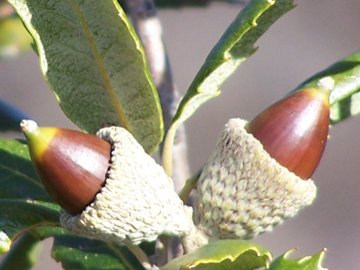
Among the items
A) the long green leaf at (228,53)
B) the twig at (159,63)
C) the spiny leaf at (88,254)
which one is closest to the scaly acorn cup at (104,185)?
the long green leaf at (228,53)

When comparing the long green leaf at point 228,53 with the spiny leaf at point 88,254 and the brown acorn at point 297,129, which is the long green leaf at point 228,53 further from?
the spiny leaf at point 88,254

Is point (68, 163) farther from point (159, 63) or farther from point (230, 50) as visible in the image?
point (159, 63)

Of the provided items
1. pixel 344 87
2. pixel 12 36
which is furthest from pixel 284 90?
pixel 344 87

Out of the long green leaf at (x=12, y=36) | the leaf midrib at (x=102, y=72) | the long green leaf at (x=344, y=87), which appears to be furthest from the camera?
the long green leaf at (x=12, y=36)

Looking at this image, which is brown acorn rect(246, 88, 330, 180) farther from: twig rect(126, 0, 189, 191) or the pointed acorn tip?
twig rect(126, 0, 189, 191)

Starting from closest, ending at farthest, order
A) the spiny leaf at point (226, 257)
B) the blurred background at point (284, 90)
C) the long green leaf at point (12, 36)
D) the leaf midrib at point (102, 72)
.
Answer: the spiny leaf at point (226, 257) < the leaf midrib at point (102, 72) < the long green leaf at point (12, 36) < the blurred background at point (284, 90)

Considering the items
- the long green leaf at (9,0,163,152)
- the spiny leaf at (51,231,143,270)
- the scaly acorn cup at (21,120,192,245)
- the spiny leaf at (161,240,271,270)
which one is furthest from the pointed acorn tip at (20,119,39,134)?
the spiny leaf at (51,231,143,270)
